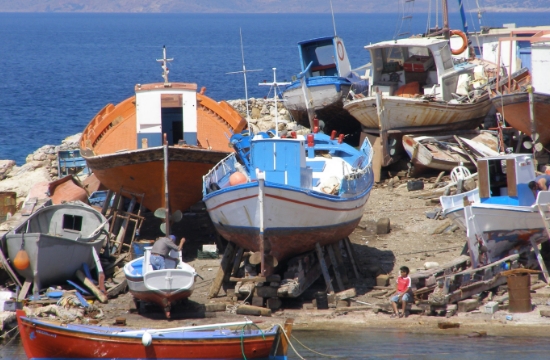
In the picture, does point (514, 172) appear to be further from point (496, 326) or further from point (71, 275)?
point (71, 275)

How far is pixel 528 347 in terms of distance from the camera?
1424cm

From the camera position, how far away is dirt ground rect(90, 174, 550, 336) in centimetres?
1541

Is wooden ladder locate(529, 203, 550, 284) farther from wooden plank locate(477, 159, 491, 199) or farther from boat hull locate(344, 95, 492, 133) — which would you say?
boat hull locate(344, 95, 492, 133)

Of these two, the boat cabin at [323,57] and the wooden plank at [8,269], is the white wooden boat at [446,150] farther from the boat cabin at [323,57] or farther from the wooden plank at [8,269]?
the wooden plank at [8,269]

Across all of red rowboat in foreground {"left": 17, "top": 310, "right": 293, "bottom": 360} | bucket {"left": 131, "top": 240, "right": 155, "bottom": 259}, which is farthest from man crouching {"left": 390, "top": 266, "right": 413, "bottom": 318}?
bucket {"left": 131, "top": 240, "right": 155, "bottom": 259}

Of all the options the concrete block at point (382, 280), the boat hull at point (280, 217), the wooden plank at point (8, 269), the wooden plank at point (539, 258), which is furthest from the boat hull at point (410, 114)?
the wooden plank at point (8, 269)

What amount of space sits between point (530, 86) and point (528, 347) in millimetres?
10900

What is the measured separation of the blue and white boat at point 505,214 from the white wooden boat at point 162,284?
5.35 m

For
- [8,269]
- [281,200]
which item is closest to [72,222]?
[8,269]

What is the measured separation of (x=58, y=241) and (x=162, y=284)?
278 cm

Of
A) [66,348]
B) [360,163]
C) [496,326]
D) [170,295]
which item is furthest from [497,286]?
[66,348]

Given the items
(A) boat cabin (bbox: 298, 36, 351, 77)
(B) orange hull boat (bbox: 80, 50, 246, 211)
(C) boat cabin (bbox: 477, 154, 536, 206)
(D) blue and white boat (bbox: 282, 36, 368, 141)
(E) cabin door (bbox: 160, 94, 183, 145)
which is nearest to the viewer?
(C) boat cabin (bbox: 477, 154, 536, 206)

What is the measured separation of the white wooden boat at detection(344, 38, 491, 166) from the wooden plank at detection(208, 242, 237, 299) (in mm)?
8705

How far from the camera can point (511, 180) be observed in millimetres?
16797
